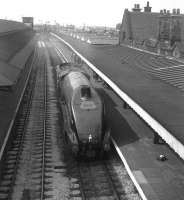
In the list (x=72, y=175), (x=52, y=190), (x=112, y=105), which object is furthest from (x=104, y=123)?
(x=112, y=105)

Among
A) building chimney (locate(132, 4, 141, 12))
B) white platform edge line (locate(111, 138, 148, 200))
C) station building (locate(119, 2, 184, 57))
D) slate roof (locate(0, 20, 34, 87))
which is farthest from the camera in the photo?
building chimney (locate(132, 4, 141, 12))

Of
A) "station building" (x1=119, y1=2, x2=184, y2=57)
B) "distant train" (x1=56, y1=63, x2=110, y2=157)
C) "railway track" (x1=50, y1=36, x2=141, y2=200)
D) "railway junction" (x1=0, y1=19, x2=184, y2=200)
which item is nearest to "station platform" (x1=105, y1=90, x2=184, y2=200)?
"railway junction" (x1=0, y1=19, x2=184, y2=200)

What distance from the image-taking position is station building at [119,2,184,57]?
60.6m

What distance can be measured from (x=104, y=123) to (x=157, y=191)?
5.41 metres

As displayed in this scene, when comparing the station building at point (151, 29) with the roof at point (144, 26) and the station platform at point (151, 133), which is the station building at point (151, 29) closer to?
the roof at point (144, 26)

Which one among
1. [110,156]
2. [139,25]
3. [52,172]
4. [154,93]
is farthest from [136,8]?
[52,172]

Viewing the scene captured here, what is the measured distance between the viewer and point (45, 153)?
19.6 metres

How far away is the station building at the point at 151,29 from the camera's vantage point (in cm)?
6058

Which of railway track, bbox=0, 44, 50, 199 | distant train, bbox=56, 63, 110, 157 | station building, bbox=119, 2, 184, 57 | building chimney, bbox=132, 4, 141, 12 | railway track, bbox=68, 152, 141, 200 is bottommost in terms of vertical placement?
railway track, bbox=68, 152, 141, 200

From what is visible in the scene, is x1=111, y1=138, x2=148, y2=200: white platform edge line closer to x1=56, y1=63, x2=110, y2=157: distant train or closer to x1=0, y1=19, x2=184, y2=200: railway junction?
x1=0, y1=19, x2=184, y2=200: railway junction

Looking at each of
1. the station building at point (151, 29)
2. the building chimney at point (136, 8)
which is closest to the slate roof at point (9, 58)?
the station building at point (151, 29)

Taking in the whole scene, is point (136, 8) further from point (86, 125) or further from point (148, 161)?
point (148, 161)

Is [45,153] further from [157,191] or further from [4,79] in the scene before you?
[157,191]

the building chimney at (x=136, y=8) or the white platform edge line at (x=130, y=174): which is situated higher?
the building chimney at (x=136, y=8)
